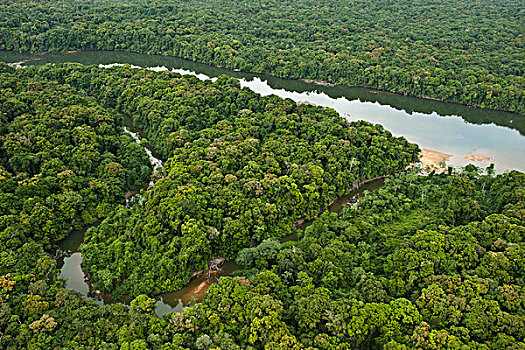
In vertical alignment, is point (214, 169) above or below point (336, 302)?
above

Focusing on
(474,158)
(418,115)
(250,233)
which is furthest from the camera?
(418,115)

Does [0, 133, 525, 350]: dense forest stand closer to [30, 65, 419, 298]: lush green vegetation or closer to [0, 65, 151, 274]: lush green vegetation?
[30, 65, 419, 298]: lush green vegetation

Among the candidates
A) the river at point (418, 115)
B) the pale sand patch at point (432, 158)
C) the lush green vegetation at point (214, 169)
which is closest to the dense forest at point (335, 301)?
the lush green vegetation at point (214, 169)

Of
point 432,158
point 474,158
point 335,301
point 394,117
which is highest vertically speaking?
point 394,117

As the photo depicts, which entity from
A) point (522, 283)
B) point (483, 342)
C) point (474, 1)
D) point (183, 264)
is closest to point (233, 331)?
point (183, 264)

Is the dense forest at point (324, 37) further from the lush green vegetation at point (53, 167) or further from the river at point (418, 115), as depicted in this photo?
the lush green vegetation at point (53, 167)

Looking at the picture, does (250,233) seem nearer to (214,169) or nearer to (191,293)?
(191,293)

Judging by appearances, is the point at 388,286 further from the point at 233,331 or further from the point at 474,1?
the point at 474,1

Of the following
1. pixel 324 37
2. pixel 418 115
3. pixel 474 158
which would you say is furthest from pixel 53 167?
pixel 324 37
